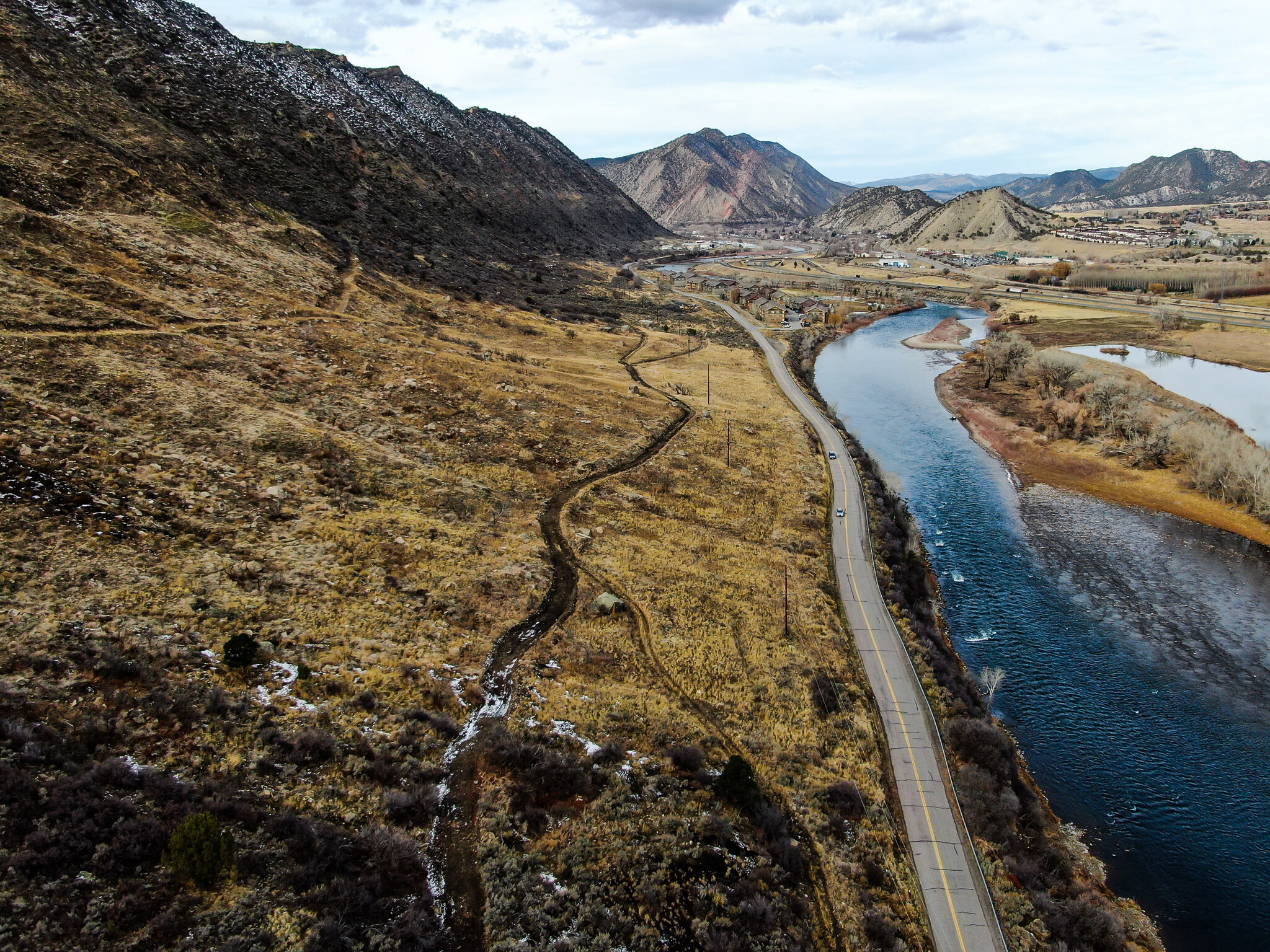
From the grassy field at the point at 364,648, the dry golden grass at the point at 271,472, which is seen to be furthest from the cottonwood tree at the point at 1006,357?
the dry golden grass at the point at 271,472

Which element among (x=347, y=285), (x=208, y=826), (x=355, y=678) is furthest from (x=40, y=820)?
(x=347, y=285)

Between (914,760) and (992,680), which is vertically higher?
(914,760)

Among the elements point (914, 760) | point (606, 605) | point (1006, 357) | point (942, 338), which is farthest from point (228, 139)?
point (942, 338)

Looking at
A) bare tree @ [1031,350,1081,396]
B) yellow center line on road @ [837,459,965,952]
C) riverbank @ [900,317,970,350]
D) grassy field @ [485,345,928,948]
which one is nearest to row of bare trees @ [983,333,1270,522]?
bare tree @ [1031,350,1081,396]

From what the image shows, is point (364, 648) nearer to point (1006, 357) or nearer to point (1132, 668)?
point (1132, 668)

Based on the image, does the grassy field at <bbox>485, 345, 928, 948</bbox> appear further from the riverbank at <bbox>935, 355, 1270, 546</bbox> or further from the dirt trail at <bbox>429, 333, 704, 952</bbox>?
the riverbank at <bbox>935, 355, 1270, 546</bbox>

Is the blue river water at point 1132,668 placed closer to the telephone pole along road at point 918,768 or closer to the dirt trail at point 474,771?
the telephone pole along road at point 918,768

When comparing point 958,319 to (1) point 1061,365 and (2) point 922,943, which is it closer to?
(1) point 1061,365
